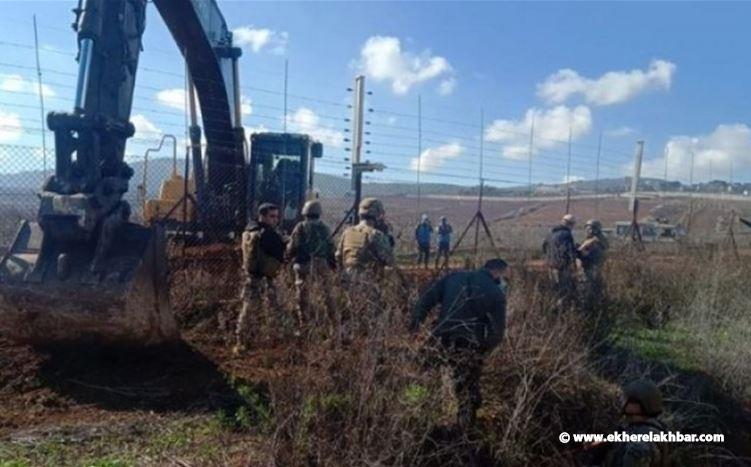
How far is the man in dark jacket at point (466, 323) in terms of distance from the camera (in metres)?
4.54

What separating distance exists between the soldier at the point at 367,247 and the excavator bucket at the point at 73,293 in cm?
197

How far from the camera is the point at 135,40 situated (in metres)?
6.09

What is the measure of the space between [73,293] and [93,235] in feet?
1.84

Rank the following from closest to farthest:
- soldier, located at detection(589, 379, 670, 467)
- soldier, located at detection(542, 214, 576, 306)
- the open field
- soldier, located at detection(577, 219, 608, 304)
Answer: soldier, located at detection(589, 379, 670, 467) < the open field < soldier, located at detection(542, 214, 576, 306) < soldier, located at detection(577, 219, 608, 304)

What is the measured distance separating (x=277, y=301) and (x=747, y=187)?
145ft

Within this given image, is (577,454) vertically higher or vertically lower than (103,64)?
lower

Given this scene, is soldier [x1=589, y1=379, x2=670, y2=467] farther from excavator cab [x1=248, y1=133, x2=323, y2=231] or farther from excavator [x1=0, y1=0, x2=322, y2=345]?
excavator cab [x1=248, y1=133, x2=323, y2=231]

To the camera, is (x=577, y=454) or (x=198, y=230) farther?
(x=198, y=230)

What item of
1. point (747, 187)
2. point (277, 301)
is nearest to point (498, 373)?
point (277, 301)

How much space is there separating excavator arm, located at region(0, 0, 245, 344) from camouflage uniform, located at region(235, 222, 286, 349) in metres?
0.84

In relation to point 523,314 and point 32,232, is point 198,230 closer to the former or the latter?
point 32,232

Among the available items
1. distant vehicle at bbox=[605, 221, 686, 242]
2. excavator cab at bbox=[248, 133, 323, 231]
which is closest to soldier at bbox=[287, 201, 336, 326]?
excavator cab at bbox=[248, 133, 323, 231]

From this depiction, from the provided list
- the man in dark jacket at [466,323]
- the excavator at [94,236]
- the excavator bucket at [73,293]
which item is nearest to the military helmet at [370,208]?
the man in dark jacket at [466,323]

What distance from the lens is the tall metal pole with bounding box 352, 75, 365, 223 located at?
34.1 ft
